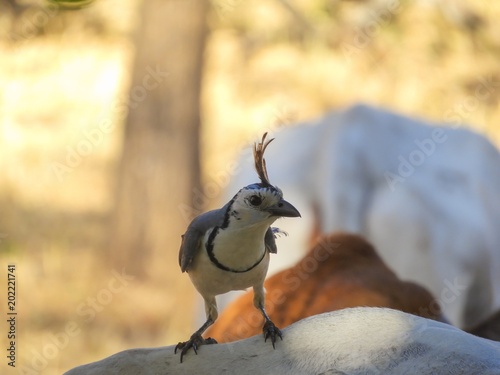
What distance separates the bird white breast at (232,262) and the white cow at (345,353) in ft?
0.29

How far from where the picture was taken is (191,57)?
589cm

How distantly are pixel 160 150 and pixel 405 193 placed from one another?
7.39 feet

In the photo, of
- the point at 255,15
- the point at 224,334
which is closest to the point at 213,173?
the point at 255,15

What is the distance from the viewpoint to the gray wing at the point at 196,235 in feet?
4.02

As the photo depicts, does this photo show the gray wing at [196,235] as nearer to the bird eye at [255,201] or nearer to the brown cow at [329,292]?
the bird eye at [255,201]

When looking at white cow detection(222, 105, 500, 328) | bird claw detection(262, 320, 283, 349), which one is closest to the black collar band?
bird claw detection(262, 320, 283, 349)

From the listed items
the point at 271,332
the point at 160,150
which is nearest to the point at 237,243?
the point at 271,332

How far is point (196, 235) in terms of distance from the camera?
1.23m

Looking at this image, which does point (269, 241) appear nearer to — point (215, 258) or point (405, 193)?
point (215, 258)

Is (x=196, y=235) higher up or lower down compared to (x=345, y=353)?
higher up

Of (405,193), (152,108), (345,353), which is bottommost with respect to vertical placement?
(345,353)

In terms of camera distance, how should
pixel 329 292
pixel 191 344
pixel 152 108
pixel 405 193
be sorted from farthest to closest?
pixel 152 108 → pixel 405 193 → pixel 329 292 → pixel 191 344

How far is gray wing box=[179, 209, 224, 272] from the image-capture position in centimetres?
122

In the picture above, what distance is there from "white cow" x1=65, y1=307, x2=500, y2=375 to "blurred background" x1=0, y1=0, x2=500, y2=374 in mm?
3639
